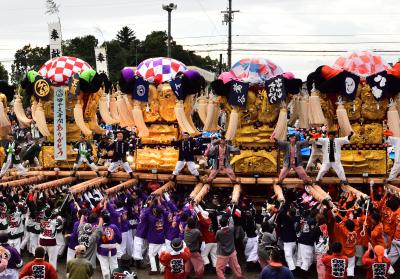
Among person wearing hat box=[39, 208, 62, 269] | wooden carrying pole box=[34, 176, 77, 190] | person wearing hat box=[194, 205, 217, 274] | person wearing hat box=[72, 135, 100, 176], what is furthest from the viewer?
person wearing hat box=[72, 135, 100, 176]

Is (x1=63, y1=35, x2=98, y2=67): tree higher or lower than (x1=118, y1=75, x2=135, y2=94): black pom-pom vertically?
higher

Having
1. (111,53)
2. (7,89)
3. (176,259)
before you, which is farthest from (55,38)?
(111,53)

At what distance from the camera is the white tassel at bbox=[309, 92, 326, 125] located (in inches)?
503

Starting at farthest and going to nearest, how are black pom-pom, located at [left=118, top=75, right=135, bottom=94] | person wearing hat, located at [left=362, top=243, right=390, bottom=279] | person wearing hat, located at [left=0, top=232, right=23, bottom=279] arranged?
black pom-pom, located at [left=118, top=75, right=135, bottom=94] → person wearing hat, located at [left=0, top=232, right=23, bottom=279] → person wearing hat, located at [left=362, top=243, right=390, bottom=279]

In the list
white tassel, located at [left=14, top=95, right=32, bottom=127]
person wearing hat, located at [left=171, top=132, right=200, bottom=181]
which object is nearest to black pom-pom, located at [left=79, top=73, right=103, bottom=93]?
white tassel, located at [left=14, top=95, right=32, bottom=127]

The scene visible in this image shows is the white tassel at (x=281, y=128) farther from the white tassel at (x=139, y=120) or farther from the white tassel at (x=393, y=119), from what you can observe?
the white tassel at (x=139, y=120)

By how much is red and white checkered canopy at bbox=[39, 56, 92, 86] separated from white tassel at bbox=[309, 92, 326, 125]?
642 cm

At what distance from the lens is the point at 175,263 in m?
8.52

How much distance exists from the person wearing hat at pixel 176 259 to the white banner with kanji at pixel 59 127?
5.98 m

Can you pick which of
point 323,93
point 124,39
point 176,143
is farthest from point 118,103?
point 124,39

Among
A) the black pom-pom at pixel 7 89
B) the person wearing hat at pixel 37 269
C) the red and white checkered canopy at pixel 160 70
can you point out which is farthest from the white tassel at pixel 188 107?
the person wearing hat at pixel 37 269

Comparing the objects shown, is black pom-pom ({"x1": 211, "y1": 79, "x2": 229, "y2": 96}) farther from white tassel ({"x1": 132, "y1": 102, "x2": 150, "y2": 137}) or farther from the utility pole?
the utility pole

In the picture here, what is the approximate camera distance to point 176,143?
13984mm

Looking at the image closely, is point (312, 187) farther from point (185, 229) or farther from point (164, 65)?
point (164, 65)
